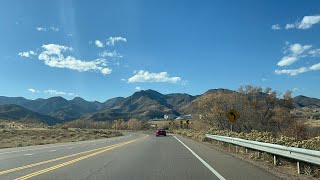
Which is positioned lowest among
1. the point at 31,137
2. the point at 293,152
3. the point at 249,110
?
the point at 31,137

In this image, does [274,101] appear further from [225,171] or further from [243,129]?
[225,171]

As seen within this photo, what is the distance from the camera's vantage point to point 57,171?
14.8 metres

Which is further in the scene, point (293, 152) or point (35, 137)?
point (35, 137)

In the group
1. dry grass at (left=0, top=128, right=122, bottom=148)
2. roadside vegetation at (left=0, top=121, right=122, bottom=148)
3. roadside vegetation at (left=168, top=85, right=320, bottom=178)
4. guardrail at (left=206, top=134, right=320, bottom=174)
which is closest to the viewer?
guardrail at (left=206, top=134, right=320, bottom=174)

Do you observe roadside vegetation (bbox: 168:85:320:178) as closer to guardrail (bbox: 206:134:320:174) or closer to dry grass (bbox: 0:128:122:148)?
dry grass (bbox: 0:128:122:148)

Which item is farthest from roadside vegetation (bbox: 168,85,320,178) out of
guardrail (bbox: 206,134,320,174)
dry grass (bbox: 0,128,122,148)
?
guardrail (bbox: 206,134,320,174)

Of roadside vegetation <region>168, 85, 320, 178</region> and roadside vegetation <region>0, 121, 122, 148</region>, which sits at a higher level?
roadside vegetation <region>168, 85, 320, 178</region>

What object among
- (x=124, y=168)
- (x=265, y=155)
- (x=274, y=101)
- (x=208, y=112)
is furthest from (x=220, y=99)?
(x=124, y=168)

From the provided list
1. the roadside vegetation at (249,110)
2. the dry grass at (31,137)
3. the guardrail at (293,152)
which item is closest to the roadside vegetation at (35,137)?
the dry grass at (31,137)

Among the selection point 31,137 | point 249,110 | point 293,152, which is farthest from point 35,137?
point 293,152

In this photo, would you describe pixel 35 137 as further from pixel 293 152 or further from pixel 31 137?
pixel 293 152

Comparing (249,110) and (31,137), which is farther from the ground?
(249,110)

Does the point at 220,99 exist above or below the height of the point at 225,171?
above

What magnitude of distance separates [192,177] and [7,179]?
5364 millimetres
